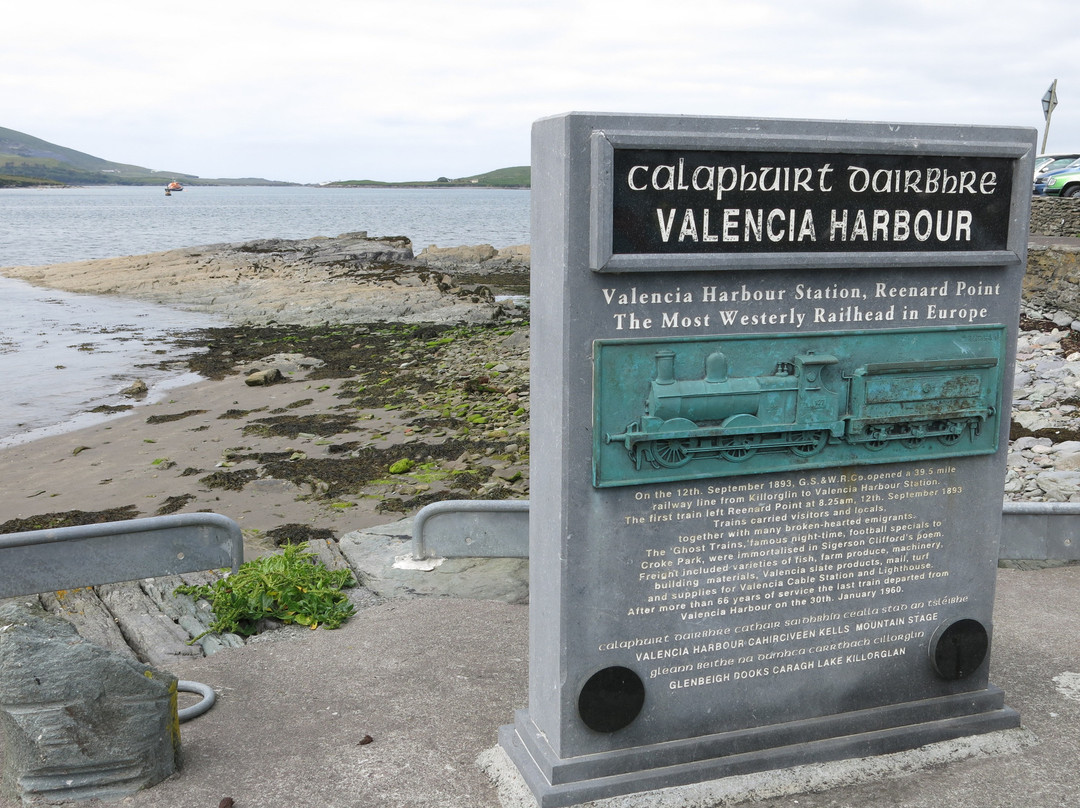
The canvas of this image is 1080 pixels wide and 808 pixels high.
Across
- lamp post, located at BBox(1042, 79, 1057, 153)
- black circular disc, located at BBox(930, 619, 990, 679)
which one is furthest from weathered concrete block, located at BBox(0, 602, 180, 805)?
lamp post, located at BBox(1042, 79, 1057, 153)

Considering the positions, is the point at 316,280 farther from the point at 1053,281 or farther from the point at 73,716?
the point at 73,716

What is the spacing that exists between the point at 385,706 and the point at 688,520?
6.81 ft

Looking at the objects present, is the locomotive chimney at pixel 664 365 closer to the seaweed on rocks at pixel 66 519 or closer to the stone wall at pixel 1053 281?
the seaweed on rocks at pixel 66 519

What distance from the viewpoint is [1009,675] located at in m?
5.67

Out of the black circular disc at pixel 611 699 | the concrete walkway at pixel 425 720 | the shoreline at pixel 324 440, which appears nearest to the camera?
the black circular disc at pixel 611 699

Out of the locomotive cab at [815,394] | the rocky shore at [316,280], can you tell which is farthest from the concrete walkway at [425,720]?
the rocky shore at [316,280]

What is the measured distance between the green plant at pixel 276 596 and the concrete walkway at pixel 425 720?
7.3 inches

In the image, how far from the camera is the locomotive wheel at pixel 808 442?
459 centimetres

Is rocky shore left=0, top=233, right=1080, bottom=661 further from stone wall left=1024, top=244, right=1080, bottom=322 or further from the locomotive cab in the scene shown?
the locomotive cab

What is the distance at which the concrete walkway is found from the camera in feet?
14.9

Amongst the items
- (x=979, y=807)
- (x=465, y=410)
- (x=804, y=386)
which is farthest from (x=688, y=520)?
(x=465, y=410)

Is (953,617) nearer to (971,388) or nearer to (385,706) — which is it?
(971,388)

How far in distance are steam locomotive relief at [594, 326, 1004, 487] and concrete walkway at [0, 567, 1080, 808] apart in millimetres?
1531

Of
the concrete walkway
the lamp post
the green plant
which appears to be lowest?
the concrete walkway
